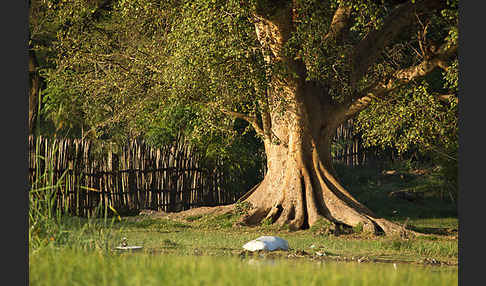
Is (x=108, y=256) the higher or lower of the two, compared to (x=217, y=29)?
lower

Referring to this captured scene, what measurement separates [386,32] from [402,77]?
0.91 m

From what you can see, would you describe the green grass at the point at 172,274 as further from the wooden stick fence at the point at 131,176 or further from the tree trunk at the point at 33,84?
the tree trunk at the point at 33,84

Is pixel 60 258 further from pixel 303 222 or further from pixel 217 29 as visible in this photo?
pixel 303 222

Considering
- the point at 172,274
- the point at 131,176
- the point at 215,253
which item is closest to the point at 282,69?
the point at 215,253

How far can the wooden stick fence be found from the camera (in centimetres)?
1360

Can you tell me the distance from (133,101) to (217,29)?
4.07m

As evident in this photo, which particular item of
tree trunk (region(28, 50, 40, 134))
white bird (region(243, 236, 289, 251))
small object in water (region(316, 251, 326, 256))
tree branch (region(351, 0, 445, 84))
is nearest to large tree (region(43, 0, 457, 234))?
tree branch (region(351, 0, 445, 84))

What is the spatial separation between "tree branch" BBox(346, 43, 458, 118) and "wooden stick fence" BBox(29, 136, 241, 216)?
14.5 ft

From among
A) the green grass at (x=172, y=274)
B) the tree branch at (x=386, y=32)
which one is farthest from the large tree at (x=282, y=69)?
the green grass at (x=172, y=274)

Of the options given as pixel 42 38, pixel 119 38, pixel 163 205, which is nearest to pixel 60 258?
pixel 163 205

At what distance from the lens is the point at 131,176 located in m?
14.4

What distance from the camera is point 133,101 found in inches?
535

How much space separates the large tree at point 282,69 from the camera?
10523 mm

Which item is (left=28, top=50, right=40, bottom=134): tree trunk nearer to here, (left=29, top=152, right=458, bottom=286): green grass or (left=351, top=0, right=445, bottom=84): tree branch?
(left=29, top=152, right=458, bottom=286): green grass
